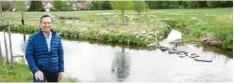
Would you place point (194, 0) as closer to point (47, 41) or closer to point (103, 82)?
point (103, 82)

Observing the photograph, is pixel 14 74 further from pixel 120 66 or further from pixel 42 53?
pixel 120 66

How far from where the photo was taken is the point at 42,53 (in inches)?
262

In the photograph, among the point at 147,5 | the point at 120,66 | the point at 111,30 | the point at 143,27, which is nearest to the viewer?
the point at 120,66

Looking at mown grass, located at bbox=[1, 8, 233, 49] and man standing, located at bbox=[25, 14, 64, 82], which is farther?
mown grass, located at bbox=[1, 8, 233, 49]

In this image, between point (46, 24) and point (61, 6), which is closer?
point (46, 24)

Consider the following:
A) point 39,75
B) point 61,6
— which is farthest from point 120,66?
point 61,6

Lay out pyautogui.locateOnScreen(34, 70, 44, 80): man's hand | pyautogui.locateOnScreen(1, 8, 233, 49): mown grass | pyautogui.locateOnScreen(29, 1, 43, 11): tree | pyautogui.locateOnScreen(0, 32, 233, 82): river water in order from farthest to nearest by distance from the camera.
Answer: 1. pyautogui.locateOnScreen(29, 1, 43, 11): tree
2. pyautogui.locateOnScreen(1, 8, 233, 49): mown grass
3. pyautogui.locateOnScreen(0, 32, 233, 82): river water
4. pyautogui.locateOnScreen(34, 70, 44, 80): man's hand

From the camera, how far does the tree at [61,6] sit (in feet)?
163

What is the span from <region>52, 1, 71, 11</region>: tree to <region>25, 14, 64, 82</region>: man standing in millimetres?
43289

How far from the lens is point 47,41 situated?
6.62 metres

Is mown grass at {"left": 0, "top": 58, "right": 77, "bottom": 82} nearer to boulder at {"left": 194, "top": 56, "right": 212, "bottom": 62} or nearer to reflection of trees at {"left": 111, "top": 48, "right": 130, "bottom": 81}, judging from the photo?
reflection of trees at {"left": 111, "top": 48, "right": 130, "bottom": 81}

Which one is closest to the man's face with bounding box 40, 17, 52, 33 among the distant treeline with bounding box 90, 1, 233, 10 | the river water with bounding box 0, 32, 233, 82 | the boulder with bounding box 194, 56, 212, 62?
the river water with bounding box 0, 32, 233, 82

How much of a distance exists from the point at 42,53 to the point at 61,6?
43.8m

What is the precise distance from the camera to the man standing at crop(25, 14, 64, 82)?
6.54m
